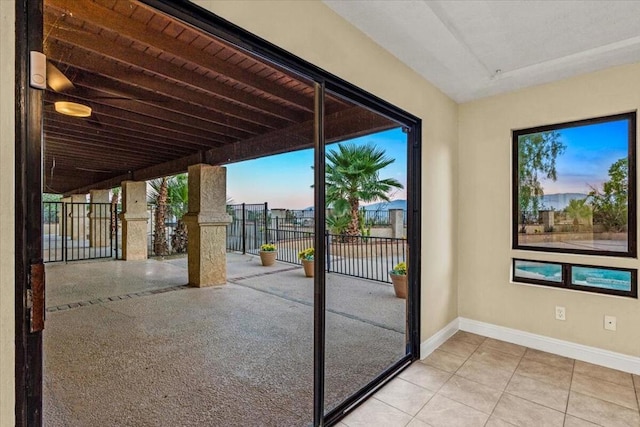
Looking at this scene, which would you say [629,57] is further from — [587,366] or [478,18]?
[587,366]

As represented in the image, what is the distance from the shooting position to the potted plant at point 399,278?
316cm

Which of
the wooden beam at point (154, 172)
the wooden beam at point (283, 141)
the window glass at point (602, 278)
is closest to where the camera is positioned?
the wooden beam at point (154, 172)

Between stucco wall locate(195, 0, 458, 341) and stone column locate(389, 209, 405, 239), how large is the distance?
196 millimetres

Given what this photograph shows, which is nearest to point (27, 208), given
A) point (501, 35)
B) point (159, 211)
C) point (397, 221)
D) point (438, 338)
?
point (159, 211)

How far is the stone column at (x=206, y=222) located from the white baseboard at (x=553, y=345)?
2.00m

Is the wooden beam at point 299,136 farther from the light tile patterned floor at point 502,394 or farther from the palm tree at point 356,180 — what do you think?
the light tile patterned floor at point 502,394

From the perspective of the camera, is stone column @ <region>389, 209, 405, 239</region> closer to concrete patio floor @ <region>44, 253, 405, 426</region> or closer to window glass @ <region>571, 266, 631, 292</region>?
concrete patio floor @ <region>44, 253, 405, 426</region>

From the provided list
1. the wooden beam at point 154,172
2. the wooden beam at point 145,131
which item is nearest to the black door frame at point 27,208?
the wooden beam at point 145,131

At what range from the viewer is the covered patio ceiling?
4.32 ft

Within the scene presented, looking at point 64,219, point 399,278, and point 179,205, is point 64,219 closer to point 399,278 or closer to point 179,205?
point 179,205

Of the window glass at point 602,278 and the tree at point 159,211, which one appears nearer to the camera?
the tree at point 159,211

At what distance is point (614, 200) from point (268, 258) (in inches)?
125

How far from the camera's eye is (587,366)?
2.69 m

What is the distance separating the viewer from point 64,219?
130 centimetres
